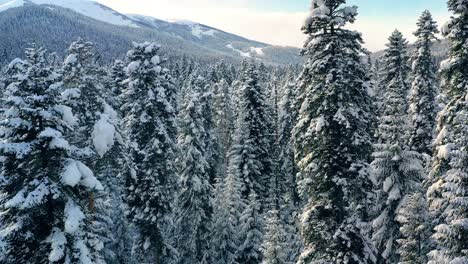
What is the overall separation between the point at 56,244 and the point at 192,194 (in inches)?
949

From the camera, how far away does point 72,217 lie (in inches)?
529

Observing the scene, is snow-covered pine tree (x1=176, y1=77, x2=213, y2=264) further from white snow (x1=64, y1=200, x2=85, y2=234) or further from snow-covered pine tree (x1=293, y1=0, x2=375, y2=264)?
white snow (x1=64, y1=200, x2=85, y2=234)

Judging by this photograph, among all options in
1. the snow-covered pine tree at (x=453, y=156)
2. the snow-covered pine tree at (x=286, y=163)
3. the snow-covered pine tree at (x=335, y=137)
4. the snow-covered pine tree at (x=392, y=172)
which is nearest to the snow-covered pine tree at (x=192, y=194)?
the snow-covered pine tree at (x=392, y=172)

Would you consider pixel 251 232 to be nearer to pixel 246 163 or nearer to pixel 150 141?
pixel 246 163

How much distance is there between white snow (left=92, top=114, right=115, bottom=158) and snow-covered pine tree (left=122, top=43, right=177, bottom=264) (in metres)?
5.99

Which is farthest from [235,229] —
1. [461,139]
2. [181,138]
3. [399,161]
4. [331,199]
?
[461,139]

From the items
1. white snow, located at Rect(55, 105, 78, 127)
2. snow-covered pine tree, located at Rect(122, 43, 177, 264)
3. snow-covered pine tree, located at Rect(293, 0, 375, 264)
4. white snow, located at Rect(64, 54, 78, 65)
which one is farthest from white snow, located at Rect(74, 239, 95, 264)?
snow-covered pine tree, located at Rect(122, 43, 177, 264)

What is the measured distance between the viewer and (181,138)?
3784 cm

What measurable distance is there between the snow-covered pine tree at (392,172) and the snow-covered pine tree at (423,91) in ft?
23.9

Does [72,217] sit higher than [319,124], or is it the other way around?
[319,124]

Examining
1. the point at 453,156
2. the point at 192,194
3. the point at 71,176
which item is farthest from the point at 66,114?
the point at 192,194

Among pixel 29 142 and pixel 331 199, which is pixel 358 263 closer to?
pixel 331 199

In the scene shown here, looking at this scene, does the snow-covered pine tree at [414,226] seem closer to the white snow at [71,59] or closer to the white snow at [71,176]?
the white snow at [71,176]

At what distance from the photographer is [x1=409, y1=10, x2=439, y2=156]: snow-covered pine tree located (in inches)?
1313
